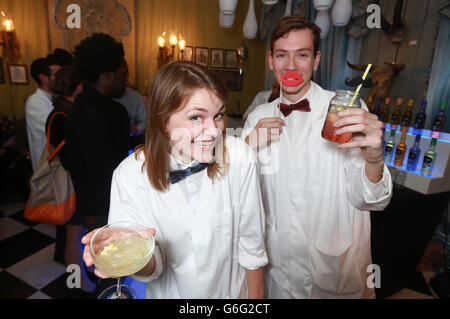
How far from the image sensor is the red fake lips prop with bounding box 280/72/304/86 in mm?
1250

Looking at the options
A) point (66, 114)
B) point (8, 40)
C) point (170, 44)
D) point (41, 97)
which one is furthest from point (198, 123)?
point (8, 40)

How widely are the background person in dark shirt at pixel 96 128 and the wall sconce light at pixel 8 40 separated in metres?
4.02

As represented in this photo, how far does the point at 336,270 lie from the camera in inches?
57.9

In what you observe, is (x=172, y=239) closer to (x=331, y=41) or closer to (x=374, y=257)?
(x=331, y=41)

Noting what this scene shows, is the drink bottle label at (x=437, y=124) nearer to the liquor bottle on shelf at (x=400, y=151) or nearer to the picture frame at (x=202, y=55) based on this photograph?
the liquor bottle on shelf at (x=400, y=151)

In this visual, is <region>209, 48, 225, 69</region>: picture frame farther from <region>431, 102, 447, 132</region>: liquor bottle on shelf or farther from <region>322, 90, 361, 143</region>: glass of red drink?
<region>322, 90, 361, 143</region>: glass of red drink

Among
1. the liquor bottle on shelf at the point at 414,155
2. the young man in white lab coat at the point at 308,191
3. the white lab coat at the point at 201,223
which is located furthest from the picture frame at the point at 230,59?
the white lab coat at the point at 201,223

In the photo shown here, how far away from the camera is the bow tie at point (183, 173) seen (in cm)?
113

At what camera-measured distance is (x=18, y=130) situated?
14.2 ft

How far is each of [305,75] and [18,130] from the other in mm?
4906

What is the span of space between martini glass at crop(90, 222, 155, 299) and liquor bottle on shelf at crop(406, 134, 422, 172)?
237 cm

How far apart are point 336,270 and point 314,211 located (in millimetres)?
369
